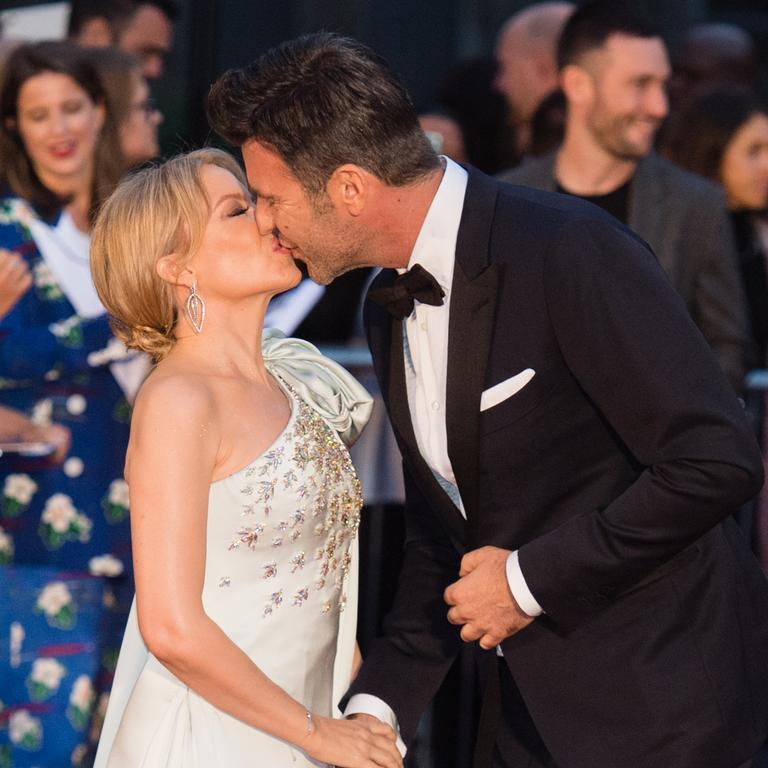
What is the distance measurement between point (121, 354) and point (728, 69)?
384cm

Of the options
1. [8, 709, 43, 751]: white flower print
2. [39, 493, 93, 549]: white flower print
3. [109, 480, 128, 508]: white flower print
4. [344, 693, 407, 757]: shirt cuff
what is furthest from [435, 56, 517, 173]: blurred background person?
[344, 693, 407, 757]: shirt cuff

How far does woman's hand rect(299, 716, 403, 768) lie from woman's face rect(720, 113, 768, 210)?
143 inches

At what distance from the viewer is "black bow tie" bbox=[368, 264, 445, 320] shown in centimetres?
278

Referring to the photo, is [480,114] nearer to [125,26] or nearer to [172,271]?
[125,26]

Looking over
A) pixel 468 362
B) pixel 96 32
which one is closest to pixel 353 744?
pixel 468 362

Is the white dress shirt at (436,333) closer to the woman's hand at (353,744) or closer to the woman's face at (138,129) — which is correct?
the woman's hand at (353,744)

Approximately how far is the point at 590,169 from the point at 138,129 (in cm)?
160

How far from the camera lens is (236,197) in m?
2.95

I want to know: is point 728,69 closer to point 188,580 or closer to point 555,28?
point 555,28

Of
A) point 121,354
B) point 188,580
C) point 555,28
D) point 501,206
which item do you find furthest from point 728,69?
point 188,580

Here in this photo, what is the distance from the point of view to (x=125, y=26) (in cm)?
619

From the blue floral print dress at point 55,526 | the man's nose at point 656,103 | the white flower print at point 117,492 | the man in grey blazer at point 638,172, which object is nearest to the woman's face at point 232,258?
the blue floral print dress at point 55,526

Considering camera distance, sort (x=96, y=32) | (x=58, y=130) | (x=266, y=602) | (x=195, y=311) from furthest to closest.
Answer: (x=96, y=32) → (x=58, y=130) → (x=195, y=311) → (x=266, y=602)

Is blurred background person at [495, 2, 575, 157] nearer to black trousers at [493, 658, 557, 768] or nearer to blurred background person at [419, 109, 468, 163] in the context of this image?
blurred background person at [419, 109, 468, 163]
